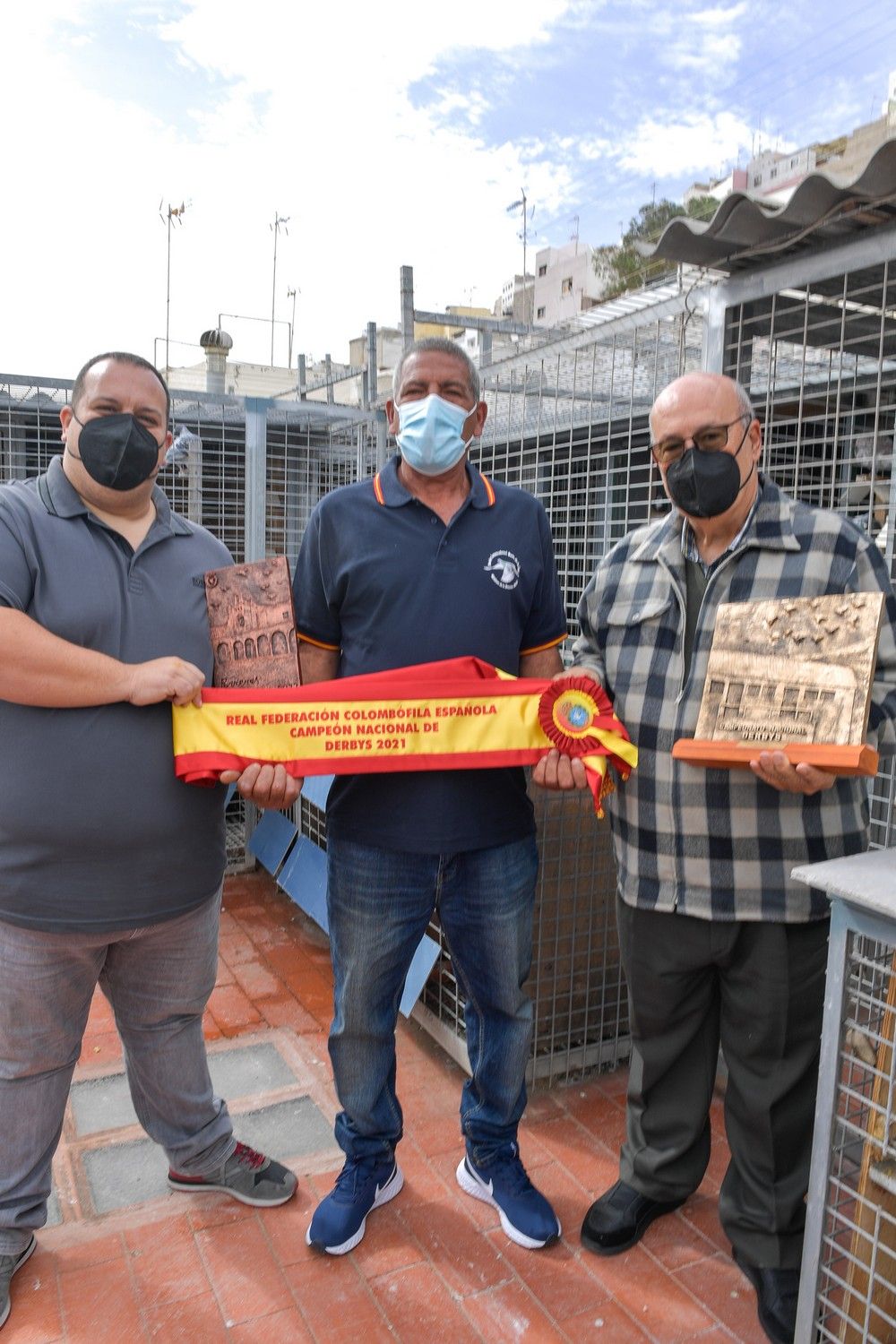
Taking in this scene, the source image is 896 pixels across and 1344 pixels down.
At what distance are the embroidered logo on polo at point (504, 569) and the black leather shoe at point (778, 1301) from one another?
5.74ft

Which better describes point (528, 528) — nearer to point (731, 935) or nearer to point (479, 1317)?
point (731, 935)

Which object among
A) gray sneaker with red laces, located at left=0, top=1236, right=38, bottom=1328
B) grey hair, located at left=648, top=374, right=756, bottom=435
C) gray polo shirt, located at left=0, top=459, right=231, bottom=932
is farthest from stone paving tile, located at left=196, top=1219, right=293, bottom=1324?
grey hair, located at left=648, top=374, right=756, bottom=435

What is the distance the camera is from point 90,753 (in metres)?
2.07

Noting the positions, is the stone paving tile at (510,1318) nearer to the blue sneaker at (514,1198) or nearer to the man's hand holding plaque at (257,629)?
the blue sneaker at (514,1198)

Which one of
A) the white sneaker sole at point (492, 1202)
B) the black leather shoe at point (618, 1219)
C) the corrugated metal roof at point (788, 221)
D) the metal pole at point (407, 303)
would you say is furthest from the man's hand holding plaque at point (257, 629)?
the metal pole at point (407, 303)

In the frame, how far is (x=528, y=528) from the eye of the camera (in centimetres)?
239

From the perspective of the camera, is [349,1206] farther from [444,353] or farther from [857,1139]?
[444,353]

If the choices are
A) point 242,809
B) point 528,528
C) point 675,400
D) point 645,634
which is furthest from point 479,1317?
point 242,809

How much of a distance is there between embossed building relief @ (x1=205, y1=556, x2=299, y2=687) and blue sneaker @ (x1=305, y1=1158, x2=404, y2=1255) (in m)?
1.33

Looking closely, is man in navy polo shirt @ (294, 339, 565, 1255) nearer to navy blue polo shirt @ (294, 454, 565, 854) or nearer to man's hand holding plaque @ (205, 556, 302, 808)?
navy blue polo shirt @ (294, 454, 565, 854)

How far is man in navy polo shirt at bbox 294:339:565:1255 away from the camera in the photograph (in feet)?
7.44

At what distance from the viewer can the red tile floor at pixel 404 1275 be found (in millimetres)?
2135

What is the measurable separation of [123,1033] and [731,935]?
5.27 feet

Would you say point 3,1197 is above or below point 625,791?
below
